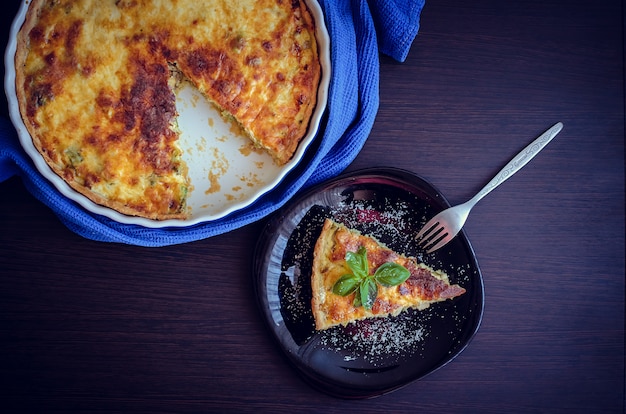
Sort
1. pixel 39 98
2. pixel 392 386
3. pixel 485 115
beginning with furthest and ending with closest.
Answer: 1. pixel 485 115
2. pixel 392 386
3. pixel 39 98

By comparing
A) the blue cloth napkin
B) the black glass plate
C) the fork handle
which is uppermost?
the blue cloth napkin

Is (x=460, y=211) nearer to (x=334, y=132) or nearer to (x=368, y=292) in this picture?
(x=368, y=292)

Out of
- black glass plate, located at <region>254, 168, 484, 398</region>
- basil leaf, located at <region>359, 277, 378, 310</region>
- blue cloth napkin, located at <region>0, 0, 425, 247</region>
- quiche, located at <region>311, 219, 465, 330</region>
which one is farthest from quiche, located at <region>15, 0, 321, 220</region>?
basil leaf, located at <region>359, 277, 378, 310</region>

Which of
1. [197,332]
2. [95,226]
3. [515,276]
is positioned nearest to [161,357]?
[197,332]

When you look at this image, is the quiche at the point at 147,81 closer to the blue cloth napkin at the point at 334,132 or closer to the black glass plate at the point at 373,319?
the blue cloth napkin at the point at 334,132

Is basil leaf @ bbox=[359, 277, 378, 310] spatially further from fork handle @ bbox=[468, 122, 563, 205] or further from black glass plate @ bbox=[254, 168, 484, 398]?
fork handle @ bbox=[468, 122, 563, 205]

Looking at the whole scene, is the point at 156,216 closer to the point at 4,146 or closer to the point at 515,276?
the point at 4,146
